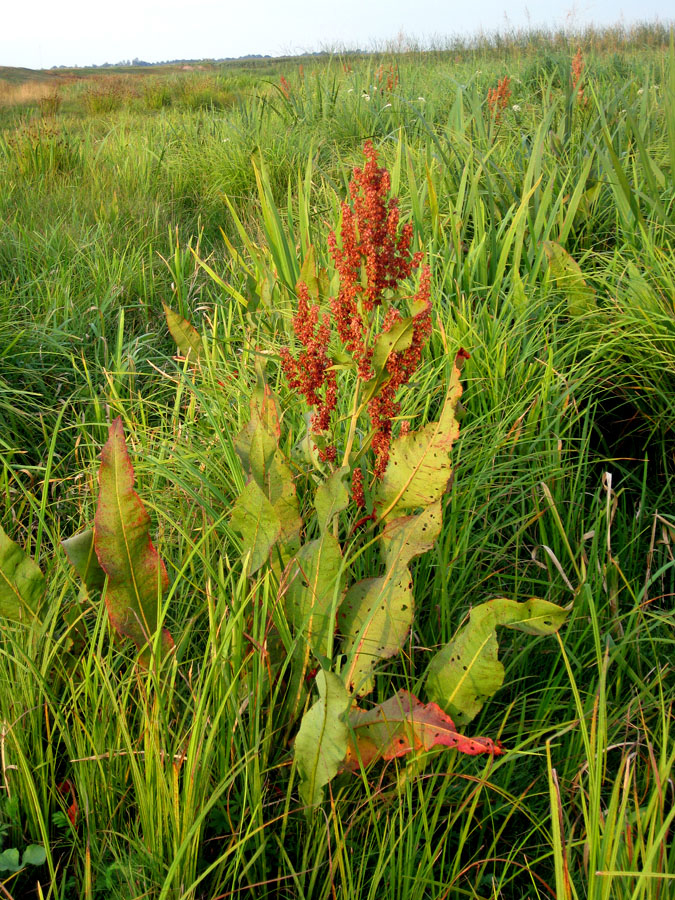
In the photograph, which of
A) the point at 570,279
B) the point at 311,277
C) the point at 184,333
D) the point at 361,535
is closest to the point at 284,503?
the point at 361,535

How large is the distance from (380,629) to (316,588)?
12cm

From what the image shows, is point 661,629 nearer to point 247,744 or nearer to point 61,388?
point 247,744

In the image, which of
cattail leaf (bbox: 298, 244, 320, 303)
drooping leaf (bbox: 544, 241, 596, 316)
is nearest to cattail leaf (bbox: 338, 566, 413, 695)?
cattail leaf (bbox: 298, 244, 320, 303)

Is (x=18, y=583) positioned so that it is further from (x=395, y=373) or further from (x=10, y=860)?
(x=395, y=373)

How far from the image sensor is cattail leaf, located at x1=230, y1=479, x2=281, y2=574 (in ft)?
3.61

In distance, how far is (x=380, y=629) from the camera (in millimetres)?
1061

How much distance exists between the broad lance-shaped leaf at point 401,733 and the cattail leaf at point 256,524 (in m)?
Result: 0.28

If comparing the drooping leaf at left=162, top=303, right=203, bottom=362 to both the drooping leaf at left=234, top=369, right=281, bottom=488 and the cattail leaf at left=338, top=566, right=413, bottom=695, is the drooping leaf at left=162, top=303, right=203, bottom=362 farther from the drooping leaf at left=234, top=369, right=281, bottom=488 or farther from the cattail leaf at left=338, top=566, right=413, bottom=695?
the cattail leaf at left=338, top=566, right=413, bottom=695

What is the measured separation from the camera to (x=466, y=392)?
1840 mm

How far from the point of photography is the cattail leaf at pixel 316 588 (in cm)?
107

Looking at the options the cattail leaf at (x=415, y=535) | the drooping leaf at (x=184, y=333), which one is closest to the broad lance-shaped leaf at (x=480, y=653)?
the cattail leaf at (x=415, y=535)

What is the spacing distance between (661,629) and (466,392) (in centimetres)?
73

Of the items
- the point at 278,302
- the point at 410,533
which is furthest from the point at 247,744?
the point at 278,302

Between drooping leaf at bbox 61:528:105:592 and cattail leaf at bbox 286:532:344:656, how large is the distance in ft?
1.06
